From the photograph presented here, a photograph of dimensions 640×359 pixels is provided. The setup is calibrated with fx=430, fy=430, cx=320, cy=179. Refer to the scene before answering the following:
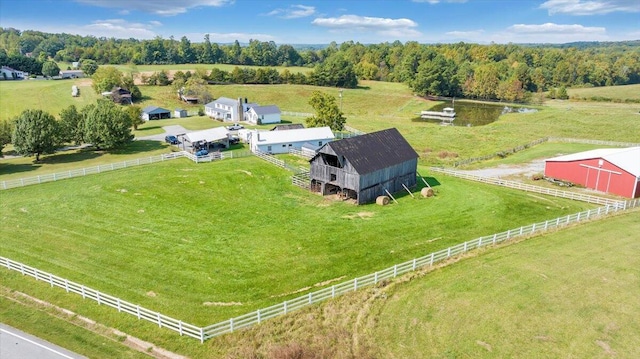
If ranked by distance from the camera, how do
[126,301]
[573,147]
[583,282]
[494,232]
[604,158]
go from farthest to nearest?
[573,147] → [604,158] → [494,232] → [583,282] → [126,301]

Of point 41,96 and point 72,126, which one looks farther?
point 41,96

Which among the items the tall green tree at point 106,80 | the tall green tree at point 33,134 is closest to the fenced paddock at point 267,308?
the tall green tree at point 33,134

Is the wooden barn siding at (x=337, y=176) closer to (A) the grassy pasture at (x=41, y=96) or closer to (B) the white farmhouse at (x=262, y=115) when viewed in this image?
(B) the white farmhouse at (x=262, y=115)

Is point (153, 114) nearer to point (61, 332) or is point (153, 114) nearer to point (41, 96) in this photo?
point (41, 96)

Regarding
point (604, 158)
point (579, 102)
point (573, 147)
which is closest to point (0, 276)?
point (604, 158)

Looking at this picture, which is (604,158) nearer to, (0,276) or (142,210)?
(142,210)

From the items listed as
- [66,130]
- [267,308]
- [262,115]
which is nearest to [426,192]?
[267,308]
